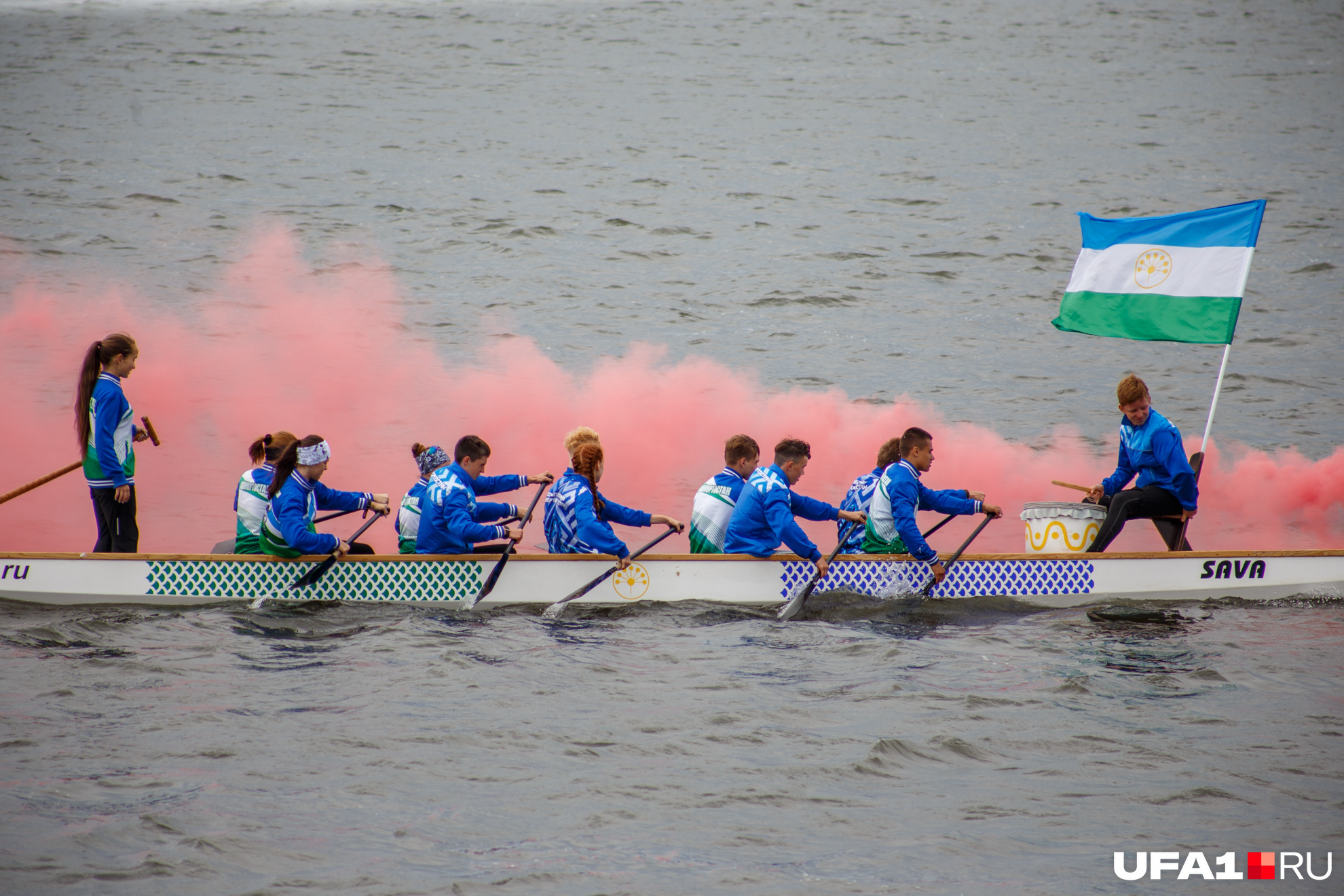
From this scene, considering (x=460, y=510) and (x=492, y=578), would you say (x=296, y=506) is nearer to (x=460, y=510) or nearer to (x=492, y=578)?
(x=460, y=510)

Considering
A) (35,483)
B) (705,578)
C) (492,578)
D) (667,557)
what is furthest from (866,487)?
(35,483)

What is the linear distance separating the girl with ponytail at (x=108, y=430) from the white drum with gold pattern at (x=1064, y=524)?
706 cm

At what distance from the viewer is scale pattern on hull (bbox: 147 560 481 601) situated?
859 centimetres

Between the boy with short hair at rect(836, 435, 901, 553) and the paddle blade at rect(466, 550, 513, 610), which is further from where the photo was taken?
the boy with short hair at rect(836, 435, 901, 553)

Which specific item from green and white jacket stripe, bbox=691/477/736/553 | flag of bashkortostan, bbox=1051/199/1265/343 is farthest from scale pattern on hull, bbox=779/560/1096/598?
flag of bashkortostan, bbox=1051/199/1265/343

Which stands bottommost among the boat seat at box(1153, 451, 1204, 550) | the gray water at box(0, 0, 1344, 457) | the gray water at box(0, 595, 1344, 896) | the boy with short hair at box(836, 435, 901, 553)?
the gray water at box(0, 595, 1344, 896)

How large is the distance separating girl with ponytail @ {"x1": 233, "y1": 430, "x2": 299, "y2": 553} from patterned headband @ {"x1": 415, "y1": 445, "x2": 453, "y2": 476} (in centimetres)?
98

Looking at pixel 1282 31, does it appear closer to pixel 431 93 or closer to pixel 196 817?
pixel 431 93

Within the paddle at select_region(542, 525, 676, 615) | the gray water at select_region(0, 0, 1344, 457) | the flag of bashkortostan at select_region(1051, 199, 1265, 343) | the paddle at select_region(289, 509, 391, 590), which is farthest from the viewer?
the gray water at select_region(0, 0, 1344, 457)

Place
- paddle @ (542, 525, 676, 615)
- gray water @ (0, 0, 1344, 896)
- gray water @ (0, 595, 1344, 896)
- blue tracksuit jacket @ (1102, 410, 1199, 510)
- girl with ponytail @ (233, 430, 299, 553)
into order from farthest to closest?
blue tracksuit jacket @ (1102, 410, 1199, 510), paddle @ (542, 525, 676, 615), girl with ponytail @ (233, 430, 299, 553), gray water @ (0, 0, 1344, 896), gray water @ (0, 595, 1344, 896)

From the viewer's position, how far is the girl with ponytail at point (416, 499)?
909cm

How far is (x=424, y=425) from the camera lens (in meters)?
16.7

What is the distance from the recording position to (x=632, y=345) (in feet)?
65.4

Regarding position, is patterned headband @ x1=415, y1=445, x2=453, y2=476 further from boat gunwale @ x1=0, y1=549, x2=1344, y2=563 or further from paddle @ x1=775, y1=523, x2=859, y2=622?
paddle @ x1=775, y1=523, x2=859, y2=622
